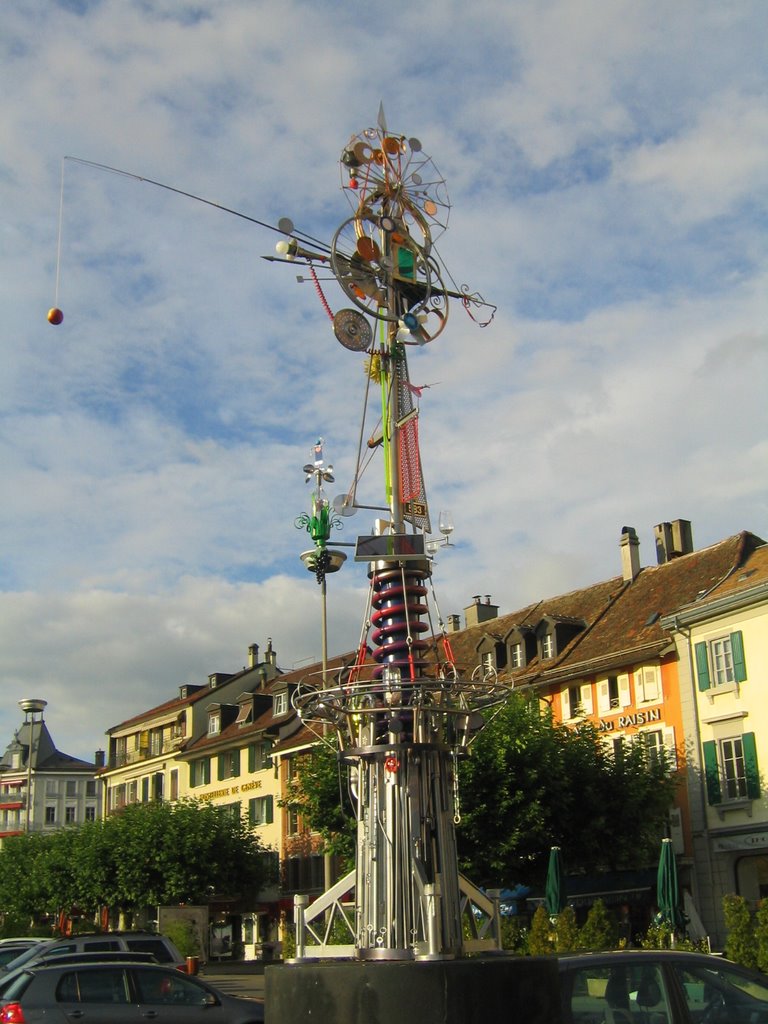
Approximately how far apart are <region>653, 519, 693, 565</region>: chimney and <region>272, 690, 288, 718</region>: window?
1949 centimetres

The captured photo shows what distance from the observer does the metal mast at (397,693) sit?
1240cm

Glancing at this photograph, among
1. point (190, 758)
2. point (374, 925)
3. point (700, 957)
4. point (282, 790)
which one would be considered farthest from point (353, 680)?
point (190, 758)

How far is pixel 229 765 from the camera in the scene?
5947 centimetres

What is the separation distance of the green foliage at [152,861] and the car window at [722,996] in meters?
42.3

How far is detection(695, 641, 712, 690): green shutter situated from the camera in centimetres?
3659

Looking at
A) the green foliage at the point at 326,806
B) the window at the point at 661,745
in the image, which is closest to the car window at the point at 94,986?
the green foliage at the point at 326,806

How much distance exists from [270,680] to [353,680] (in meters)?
54.1

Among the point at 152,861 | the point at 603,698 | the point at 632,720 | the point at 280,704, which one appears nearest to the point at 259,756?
the point at 280,704

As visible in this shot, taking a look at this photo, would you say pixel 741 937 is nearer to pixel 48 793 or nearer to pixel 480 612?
pixel 480 612

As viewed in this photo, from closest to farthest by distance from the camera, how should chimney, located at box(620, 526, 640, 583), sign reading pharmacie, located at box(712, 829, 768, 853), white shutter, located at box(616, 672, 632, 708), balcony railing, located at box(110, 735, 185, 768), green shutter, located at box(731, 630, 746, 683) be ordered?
sign reading pharmacie, located at box(712, 829, 768, 853) → green shutter, located at box(731, 630, 746, 683) → white shutter, located at box(616, 672, 632, 708) → chimney, located at box(620, 526, 640, 583) → balcony railing, located at box(110, 735, 185, 768)

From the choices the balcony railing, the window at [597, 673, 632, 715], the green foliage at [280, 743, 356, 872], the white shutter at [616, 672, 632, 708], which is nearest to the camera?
the green foliage at [280, 743, 356, 872]

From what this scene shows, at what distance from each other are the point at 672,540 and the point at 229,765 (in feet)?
84.0

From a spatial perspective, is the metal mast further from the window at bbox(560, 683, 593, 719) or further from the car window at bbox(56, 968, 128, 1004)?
the window at bbox(560, 683, 593, 719)

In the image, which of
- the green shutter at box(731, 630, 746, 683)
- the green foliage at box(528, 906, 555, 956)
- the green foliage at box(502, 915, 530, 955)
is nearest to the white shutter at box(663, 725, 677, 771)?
the green shutter at box(731, 630, 746, 683)
